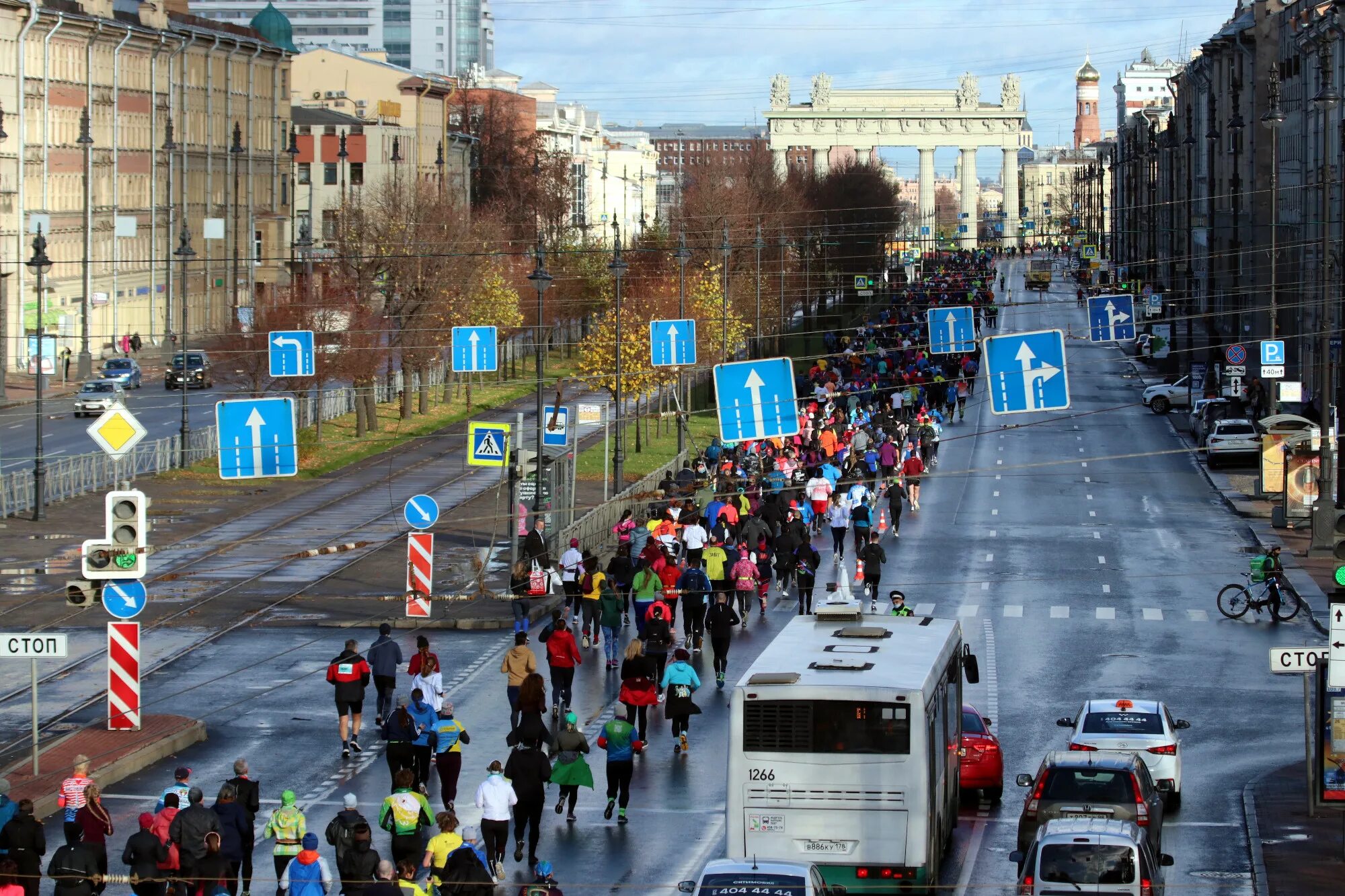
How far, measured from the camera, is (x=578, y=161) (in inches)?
7830

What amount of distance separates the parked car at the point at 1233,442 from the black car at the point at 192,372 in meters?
34.1

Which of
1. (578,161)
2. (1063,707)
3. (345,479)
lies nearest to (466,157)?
(578,161)

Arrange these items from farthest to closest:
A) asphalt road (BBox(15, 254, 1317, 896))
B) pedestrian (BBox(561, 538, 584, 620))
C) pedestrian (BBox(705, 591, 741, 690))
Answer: pedestrian (BBox(561, 538, 584, 620)) → pedestrian (BBox(705, 591, 741, 690)) → asphalt road (BBox(15, 254, 1317, 896))

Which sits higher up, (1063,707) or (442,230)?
(442,230)

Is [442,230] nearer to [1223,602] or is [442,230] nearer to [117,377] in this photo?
[117,377]

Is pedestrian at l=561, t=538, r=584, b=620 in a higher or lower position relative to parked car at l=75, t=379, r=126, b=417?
lower

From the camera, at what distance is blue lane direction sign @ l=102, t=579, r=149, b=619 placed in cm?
2423

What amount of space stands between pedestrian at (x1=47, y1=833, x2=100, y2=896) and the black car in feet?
186

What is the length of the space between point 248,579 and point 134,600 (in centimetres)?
1436

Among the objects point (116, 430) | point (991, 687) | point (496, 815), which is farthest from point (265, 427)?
point (496, 815)

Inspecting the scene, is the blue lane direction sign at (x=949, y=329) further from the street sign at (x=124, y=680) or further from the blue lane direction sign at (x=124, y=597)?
the blue lane direction sign at (x=124, y=597)

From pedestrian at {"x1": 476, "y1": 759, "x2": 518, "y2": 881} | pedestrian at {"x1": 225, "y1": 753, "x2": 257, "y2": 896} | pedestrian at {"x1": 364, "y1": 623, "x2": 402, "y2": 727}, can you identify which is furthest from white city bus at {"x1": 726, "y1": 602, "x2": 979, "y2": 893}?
pedestrian at {"x1": 364, "y1": 623, "x2": 402, "y2": 727}

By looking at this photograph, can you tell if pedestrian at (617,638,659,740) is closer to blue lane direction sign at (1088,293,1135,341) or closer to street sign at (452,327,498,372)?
street sign at (452,327,498,372)

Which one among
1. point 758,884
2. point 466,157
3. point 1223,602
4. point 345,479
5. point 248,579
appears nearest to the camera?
point 758,884
